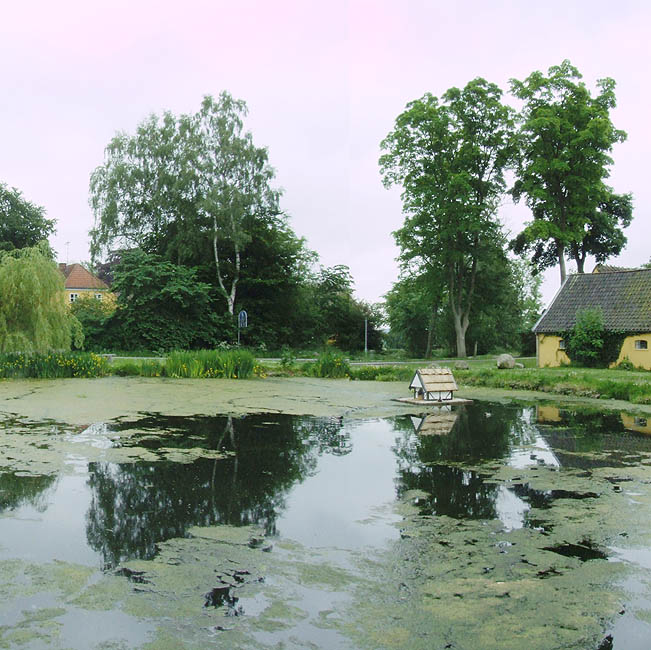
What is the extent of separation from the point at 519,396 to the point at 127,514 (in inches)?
454

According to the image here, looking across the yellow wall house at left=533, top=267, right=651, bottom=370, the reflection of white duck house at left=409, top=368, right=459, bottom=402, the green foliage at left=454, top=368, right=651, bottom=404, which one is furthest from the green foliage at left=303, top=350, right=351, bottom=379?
the yellow wall house at left=533, top=267, right=651, bottom=370

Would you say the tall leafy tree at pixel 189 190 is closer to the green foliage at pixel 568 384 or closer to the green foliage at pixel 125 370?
the green foliage at pixel 125 370

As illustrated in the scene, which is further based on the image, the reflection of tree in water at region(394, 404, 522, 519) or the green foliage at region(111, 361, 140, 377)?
the green foliage at region(111, 361, 140, 377)

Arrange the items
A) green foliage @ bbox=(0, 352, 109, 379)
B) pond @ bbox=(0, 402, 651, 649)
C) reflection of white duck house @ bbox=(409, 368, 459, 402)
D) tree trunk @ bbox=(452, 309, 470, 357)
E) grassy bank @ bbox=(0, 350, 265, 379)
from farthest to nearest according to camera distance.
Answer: tree trunk @ bbox=(452, 309, 470, 357) → grassy bank @ bbox=(0, 350, 265, 379) → green foliage @ bbox=(0, 352, 109, 379) → reflection of white duck house @ bbox=(409, 368, 459, 402) → pond @ bbox=(0, 402, 651, 649)

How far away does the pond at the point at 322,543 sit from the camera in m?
3.34

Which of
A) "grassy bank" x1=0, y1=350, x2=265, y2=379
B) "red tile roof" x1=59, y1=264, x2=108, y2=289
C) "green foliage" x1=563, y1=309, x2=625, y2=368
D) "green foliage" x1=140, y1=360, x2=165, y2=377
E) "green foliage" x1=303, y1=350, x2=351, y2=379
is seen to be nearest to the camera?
"grassy bank" x1=0, y1=350, x2=265, y2=379

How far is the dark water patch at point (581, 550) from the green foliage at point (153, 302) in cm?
2857

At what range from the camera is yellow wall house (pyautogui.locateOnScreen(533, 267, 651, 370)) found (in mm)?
24859

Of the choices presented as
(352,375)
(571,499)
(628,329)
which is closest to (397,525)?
(571,499)

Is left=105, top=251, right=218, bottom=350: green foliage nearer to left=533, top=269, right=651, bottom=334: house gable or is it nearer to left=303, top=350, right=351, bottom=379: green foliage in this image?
left=303, top=350, right=351, bottom=379: green foliage

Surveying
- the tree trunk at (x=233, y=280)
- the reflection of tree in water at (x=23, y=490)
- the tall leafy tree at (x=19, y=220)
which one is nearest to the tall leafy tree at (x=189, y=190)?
the tree trunk at (x=233, y=280)

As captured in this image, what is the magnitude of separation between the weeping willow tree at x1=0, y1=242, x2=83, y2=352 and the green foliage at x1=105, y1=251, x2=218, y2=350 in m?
12.0

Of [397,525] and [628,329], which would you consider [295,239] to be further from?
[397,525]

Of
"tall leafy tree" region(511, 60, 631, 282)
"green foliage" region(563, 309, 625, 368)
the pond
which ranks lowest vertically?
the pond
